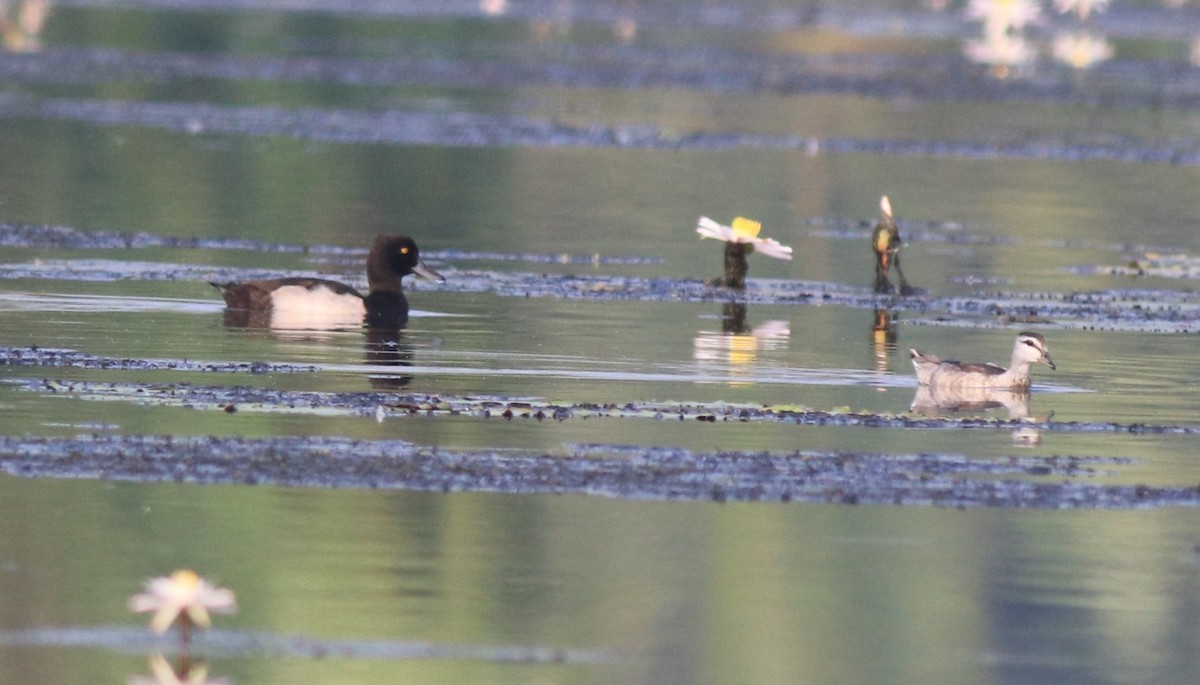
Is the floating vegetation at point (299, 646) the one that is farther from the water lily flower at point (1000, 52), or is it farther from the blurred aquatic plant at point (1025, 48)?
the water lily flower at point (1000, 52)

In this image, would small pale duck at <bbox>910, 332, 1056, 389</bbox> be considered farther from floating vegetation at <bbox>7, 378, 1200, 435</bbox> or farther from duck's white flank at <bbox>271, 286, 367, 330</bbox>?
duck's white flank at <bbox>271, 286, 367, 330</bbox>

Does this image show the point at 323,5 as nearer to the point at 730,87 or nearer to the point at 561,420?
the point at 730,87

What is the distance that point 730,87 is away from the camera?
49.2 meters

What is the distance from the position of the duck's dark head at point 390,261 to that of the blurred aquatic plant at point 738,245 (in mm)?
2121

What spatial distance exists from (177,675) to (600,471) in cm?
359

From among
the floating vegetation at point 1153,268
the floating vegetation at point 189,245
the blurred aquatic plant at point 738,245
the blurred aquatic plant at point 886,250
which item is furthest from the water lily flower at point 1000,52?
the blurred aquatic plant at point 738,245

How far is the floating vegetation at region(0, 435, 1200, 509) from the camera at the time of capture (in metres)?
11.8

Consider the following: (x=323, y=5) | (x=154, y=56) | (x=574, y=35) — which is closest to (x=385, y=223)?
(x=154, y=56)

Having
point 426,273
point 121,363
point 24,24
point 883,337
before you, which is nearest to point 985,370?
point 883,337

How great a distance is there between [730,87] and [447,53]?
29.5ft

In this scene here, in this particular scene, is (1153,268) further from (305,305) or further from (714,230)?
(305,305)

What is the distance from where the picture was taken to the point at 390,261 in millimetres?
19266

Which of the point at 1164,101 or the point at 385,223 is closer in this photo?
the point at 385,223

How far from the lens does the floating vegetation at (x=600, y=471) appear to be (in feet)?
38.8
